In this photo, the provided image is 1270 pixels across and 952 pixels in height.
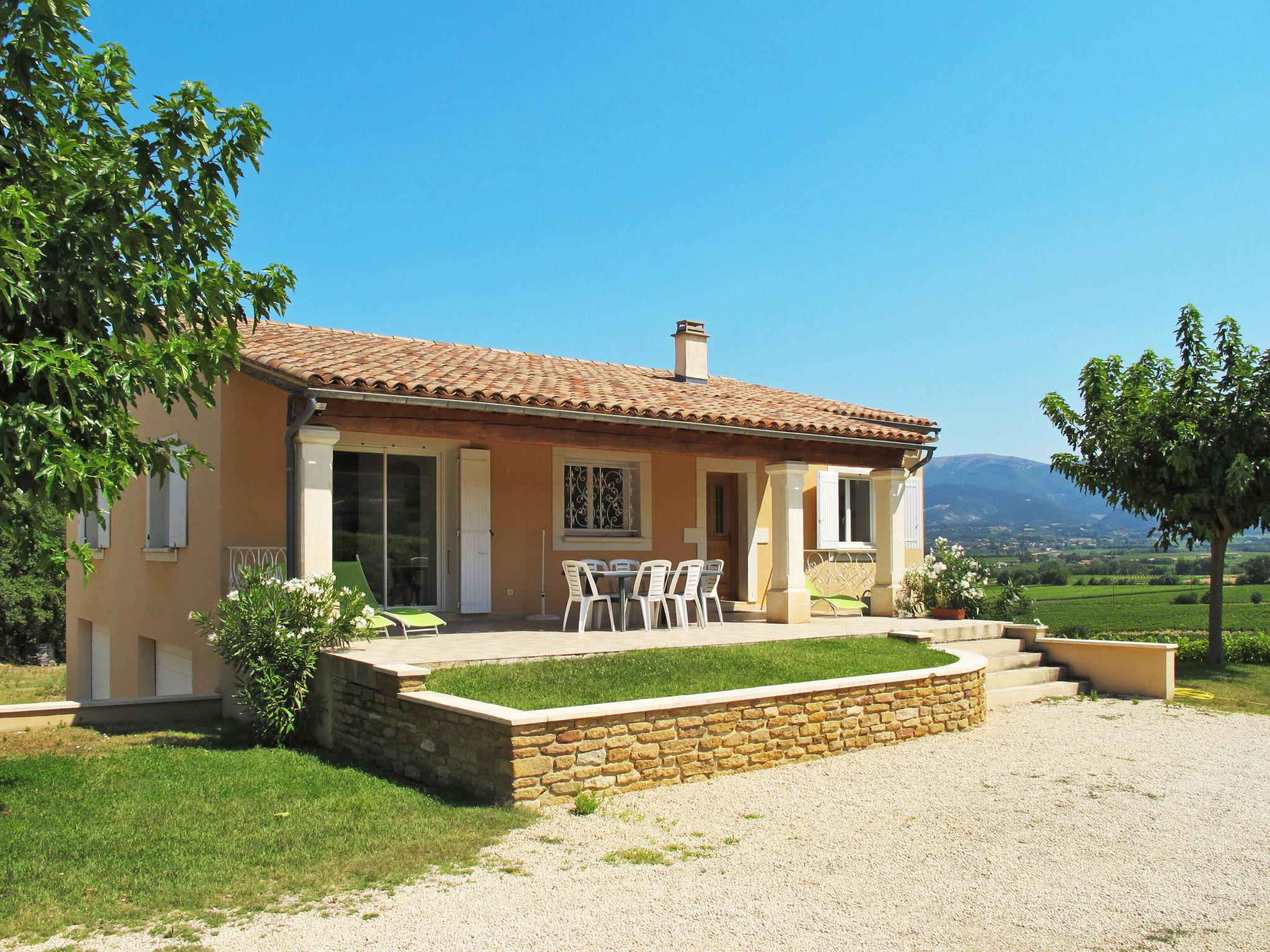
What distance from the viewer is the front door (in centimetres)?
1459

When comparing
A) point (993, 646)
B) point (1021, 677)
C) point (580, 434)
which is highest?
point (580, 434)

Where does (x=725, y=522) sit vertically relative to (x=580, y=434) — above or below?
below

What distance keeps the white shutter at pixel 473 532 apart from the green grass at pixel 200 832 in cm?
415

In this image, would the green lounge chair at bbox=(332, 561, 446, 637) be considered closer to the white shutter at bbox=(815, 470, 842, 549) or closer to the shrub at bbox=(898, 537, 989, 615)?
the shrub at bbox=(898, 537, 989, 615)

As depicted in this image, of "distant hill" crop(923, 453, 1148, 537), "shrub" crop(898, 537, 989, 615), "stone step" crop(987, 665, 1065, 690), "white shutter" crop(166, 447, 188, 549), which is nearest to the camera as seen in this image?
"stone step" crop(987, 665, 1065, 690)

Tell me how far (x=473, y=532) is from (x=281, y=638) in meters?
3.84

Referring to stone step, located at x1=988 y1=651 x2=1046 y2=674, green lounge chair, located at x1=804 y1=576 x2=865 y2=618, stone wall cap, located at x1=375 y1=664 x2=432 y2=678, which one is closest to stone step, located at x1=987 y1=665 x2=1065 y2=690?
stone step, located at x1=988 y1=651 x2=1046 y2=674

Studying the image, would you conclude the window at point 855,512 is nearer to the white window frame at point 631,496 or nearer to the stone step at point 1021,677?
the white window frame at point 631,496

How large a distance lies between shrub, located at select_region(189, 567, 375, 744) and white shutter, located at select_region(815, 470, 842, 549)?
Result: 8602mm

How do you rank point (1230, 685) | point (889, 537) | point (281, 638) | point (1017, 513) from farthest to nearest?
point (1017, 513)
point (889, 537)
point (1230, 685)
point (281, 638)

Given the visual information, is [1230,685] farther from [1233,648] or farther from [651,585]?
[651,585]

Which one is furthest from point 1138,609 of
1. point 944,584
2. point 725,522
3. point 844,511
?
point 725,522

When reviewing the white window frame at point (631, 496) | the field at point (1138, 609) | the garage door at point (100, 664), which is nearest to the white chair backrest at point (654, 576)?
the white window frame at point (631, 496)

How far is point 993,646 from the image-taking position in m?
11.1
